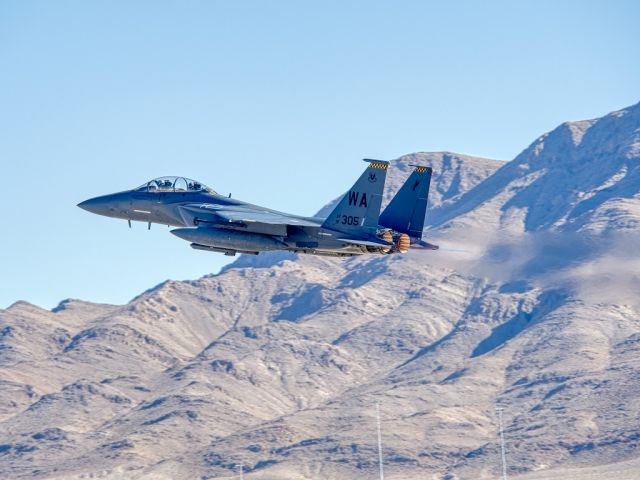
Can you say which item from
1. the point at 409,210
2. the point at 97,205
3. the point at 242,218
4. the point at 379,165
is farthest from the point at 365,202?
the point at 97,205

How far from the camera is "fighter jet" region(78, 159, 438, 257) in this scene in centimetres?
6681

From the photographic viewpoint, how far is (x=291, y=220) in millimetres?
68250

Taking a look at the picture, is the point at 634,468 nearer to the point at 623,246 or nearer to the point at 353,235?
the point at 623,246

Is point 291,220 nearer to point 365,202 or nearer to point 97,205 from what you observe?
point 365,202

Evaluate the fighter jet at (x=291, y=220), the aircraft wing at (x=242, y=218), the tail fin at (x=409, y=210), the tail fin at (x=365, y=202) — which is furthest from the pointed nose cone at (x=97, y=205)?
the tail fin at (x=409, y=210)

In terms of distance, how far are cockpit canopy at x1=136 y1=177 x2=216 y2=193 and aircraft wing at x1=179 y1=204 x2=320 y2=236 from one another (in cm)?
170

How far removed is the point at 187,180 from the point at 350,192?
11.0 m

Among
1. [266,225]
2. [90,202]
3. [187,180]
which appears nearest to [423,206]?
[266,225]

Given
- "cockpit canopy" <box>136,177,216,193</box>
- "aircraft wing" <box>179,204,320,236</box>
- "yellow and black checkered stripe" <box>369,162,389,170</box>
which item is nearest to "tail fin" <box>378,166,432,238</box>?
"yellow and black checkered stripe" <box>369,162,389,170</box>

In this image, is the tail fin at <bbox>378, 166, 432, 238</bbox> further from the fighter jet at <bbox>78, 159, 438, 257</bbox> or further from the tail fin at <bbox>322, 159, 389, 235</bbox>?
the tail fin at <bbox>322, 159, 389, 235</bbox>

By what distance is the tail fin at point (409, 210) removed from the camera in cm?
6994

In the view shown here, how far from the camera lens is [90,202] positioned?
74.8 m

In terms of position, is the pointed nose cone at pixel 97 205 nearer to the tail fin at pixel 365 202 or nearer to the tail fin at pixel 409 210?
the tail fin at pixel 365 202

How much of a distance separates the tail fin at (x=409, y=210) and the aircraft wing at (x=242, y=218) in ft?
14.2
